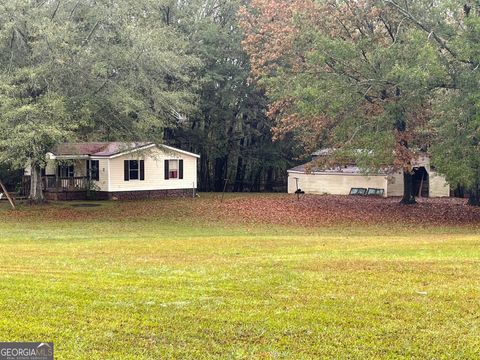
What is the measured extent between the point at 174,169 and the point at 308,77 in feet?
44.1

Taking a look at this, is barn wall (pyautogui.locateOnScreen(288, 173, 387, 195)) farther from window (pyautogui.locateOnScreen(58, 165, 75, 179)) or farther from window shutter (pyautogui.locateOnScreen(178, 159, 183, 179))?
window (pyautogui.locateOnScreen(58, 165, 75, 179))

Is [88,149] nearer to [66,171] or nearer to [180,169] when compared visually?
[66,171]

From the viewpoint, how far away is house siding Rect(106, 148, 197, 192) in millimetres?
35500

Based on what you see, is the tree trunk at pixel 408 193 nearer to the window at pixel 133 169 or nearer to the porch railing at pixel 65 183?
the window at pixel 133 169

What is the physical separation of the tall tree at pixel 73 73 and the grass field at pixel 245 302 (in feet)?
35.2

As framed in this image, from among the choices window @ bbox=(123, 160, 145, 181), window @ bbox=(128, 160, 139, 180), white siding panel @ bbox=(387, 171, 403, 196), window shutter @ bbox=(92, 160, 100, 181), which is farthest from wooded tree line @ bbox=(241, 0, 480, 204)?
window shutter @ bbox=(92, 160, 100, 181)

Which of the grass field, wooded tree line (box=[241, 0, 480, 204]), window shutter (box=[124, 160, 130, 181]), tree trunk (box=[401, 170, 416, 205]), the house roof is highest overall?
wooded tree line (box=[241, 0, 480, 204])

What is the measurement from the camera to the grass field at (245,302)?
580 centimetres

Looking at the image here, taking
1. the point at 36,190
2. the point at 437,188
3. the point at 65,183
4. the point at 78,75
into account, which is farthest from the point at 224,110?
the point at 78,75

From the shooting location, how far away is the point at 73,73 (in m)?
24.8

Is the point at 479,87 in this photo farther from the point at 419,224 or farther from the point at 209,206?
the point at 209,206

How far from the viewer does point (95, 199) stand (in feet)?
116

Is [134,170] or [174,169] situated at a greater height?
[174,169]

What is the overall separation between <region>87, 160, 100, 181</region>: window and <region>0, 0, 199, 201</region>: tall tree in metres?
8.50
